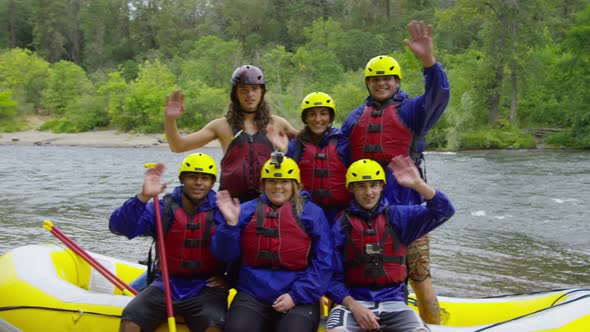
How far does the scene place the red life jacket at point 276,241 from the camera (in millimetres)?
3191

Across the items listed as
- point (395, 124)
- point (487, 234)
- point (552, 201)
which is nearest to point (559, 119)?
point (552, 201)

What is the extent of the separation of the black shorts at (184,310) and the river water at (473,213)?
10.8ft

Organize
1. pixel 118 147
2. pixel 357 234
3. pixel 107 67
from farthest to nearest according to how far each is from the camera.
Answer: pixel 107 67 < pixel 118 147 < pixel 357 234

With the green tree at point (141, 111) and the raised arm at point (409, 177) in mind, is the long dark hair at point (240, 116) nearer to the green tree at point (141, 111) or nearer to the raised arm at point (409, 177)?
the raised arm at point (409, 177)

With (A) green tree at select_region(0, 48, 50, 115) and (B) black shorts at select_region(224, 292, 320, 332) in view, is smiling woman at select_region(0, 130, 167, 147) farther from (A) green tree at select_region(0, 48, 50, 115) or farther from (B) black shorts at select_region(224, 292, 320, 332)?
(B) black shorts at select_region(224, 292, 320, 332)

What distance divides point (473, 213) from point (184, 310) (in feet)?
25.4

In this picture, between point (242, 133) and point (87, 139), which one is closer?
point (242, 133)

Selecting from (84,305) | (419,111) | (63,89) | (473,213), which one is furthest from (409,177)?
(63,89)

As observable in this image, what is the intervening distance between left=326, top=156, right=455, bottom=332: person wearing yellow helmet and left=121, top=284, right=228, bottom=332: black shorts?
24.3 inches

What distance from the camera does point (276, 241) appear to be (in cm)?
320

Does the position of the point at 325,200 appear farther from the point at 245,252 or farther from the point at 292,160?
the point at 245,252

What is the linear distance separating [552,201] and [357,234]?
898cm

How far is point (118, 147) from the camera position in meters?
26.9

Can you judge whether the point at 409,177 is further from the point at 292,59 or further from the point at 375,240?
the point at 292,59
